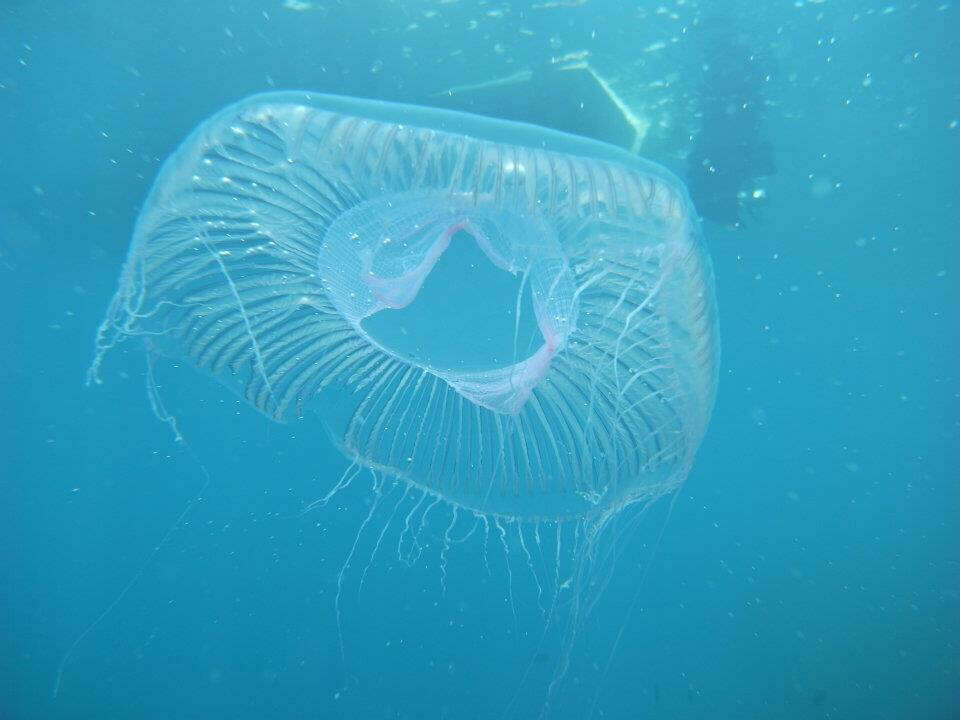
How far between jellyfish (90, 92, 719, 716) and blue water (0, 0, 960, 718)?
2153 mm

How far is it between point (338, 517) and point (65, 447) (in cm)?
319

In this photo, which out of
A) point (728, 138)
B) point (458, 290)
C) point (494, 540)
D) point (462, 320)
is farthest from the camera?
point (494, 540)

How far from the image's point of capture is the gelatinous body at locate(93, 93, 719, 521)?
91.3 inches

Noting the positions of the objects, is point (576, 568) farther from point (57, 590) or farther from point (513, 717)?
point (57, 590)

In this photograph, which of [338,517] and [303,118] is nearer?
[303,118]

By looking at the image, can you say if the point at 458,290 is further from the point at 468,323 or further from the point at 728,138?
the point at 728,138

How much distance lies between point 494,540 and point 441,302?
471cm

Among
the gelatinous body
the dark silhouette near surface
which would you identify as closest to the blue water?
the dark silhouette near surface

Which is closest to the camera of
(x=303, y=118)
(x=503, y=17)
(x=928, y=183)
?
(x=303, y=118)

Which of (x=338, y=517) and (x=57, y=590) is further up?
(x=338, y=517)

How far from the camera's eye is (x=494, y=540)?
721cm

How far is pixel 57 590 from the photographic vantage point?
690cm

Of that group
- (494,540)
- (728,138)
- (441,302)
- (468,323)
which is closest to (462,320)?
(468,323)

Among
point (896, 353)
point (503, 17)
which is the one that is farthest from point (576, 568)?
point (896, 353)
